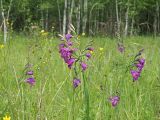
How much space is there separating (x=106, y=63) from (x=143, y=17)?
30.2m

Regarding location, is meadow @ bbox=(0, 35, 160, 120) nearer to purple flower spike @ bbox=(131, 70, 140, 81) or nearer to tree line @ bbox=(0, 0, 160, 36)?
purple flower spike @ bbox=(131, 70, 140, 81)

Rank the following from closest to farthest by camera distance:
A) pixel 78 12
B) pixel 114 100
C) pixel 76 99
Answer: pixel 114 100, pixel 76 99, pixel 78 12

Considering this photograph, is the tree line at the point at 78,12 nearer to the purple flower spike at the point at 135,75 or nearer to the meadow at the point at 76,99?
the meadow at the point at 76,99

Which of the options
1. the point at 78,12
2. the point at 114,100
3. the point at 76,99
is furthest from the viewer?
the point at 78,12

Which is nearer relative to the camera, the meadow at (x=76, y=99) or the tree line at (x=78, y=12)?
the meadow at (x=76, y=99)

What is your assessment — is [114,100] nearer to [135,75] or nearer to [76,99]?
[135,75]

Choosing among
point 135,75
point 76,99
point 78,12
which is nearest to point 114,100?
point 135,75

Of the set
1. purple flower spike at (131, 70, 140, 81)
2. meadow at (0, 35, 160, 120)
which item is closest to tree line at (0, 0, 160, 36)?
meadow at (0, 35, 160, 120)

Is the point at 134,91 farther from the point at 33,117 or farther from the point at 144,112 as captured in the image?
the point at 33,117

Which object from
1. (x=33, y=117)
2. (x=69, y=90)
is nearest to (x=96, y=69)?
(x=69, y=90)

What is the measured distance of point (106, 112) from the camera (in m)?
2.39

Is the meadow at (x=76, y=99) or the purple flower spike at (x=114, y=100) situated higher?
the purple flower spike at (x=114, y=100)

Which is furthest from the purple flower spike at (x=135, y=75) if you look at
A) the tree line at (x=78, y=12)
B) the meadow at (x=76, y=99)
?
the tree line at (x=78, y=12)

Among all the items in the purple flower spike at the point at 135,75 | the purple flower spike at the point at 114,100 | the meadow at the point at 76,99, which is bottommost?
the meadow at the point at 76,99
